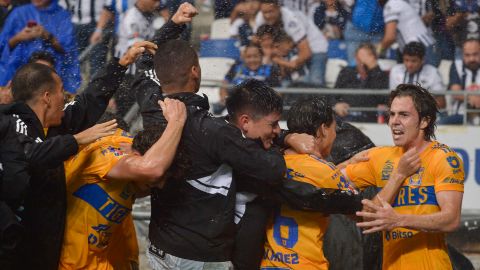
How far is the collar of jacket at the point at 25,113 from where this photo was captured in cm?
546

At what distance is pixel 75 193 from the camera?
5547 mm

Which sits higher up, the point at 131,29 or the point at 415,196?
the point at 415,196

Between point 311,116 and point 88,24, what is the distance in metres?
5.97

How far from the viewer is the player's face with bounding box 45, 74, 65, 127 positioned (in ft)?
18.6

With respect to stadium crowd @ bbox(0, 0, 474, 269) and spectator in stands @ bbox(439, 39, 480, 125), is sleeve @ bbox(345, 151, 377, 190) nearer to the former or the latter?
stadium crowd @ bbox(0, 0, 474, 269)

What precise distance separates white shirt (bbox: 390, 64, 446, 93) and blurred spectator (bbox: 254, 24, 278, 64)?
59.1 inches

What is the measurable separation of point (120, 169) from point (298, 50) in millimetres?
5702

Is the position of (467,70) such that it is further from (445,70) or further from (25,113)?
(25,113)

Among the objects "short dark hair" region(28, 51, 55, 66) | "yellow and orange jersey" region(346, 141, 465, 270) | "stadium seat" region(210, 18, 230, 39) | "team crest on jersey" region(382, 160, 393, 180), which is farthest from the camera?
"stadium seat" region(210, 18, 230, 39)

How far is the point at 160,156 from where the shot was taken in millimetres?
5094

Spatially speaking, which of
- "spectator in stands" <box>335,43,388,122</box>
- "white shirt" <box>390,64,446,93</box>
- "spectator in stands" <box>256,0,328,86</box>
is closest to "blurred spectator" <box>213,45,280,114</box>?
"spectator in stands" <box>256,0,328,86</box>

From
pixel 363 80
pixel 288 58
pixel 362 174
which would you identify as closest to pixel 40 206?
pixel 362 174

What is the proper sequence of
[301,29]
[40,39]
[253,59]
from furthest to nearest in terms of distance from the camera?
[301,29]
[253,59]
[40,39]

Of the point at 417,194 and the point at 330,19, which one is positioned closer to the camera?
the point at 417,194
